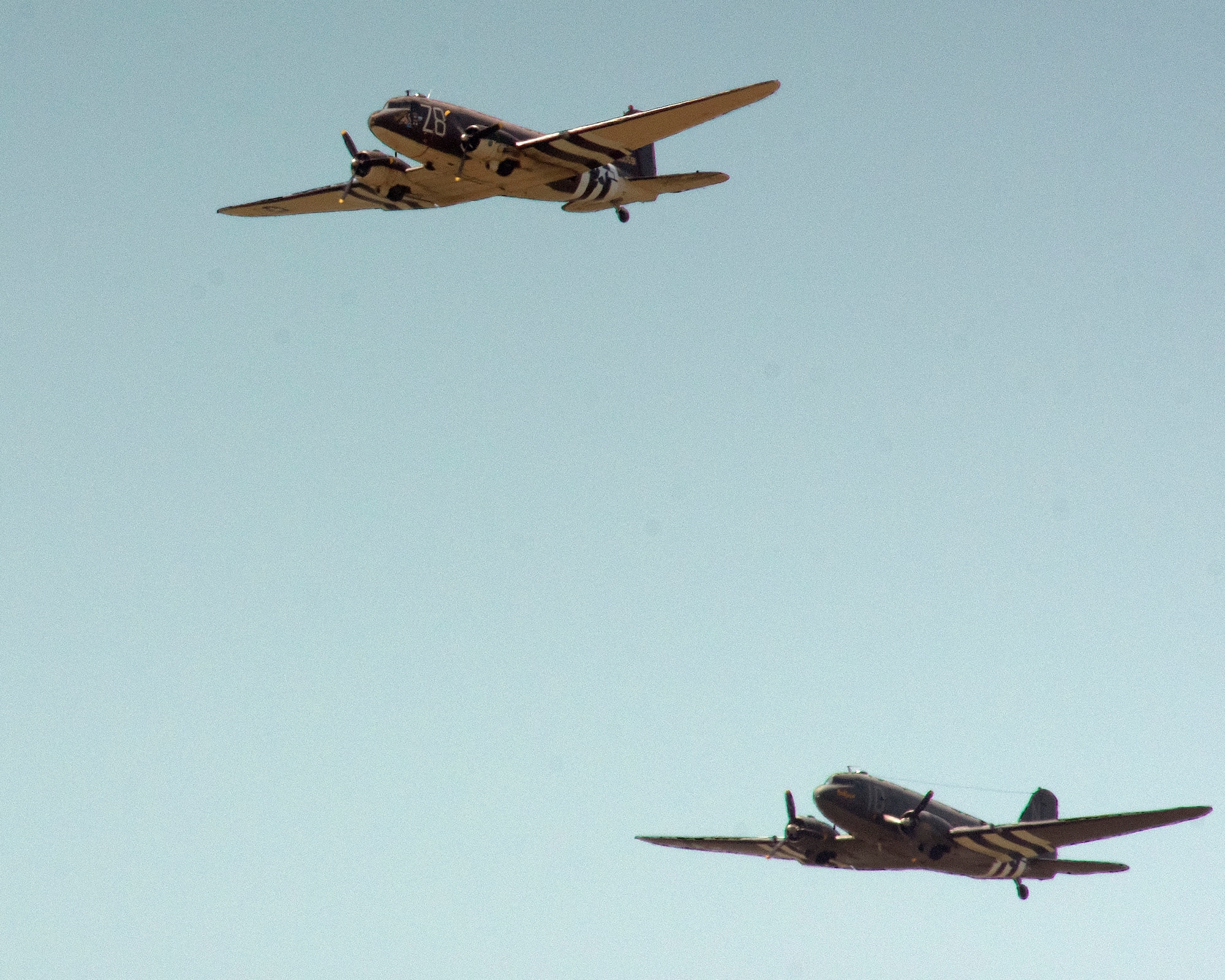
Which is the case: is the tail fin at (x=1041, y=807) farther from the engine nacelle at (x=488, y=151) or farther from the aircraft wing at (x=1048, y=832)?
the engine nacelle at (x=488, y=151)

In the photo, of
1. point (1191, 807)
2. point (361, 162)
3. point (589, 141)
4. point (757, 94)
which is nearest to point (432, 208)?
point (361, 162)

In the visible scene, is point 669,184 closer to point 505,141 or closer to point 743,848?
point 505,141

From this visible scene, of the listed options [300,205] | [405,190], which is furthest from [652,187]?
[300,205]

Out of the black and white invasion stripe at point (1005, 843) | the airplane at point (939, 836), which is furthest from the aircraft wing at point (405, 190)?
the black and white invasion stripe at point (1005, 843)

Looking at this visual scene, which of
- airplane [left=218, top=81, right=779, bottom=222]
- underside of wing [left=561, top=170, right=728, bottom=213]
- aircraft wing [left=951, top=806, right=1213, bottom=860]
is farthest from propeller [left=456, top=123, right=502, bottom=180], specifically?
aircraft wing [left=951, top=806, right=1213, bottom=860]

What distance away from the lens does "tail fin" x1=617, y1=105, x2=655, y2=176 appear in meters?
54.5

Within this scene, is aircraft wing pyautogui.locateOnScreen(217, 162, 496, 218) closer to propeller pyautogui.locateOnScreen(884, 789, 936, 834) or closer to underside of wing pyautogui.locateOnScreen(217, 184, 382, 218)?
underside of wing pyautogui.locateOnScreen(217, 184, 382, 218)

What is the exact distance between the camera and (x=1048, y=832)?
182ft

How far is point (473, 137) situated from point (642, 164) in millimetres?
10075

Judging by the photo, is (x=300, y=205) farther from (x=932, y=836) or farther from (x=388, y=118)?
(x=932, y=836)

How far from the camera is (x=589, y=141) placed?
48.0 metres

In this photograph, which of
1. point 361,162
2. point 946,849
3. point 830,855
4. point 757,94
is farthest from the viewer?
point 830,855

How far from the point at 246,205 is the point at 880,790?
32.2 metres

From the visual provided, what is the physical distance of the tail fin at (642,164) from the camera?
54.5 m
